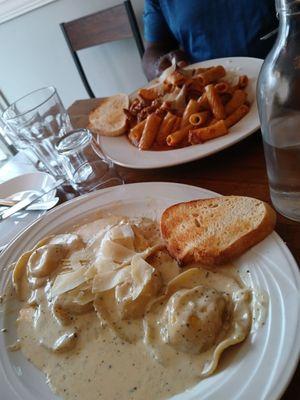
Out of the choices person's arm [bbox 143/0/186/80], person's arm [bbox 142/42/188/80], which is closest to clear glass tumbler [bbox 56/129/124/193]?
person's arm [bbox 142/42/188/80]

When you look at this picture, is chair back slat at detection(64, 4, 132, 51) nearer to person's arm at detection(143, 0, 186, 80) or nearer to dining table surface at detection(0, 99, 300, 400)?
person's arm at detection(143, 0, 186, 80)

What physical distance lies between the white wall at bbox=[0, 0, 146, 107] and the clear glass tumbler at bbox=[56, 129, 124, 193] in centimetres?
167

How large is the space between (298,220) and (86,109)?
3.63 feet

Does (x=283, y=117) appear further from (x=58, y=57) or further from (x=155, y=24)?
(x=58, y=57)

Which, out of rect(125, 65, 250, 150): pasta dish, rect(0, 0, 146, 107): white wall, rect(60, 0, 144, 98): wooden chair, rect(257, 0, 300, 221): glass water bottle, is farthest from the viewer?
rect(0, 0, 146, 107): white wall

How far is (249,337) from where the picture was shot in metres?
0.54

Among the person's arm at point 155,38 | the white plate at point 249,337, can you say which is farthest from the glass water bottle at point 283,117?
the person's arm at point 155,38

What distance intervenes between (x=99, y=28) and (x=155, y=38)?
0.45 metres

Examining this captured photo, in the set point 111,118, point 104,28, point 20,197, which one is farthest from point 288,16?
point 104,28

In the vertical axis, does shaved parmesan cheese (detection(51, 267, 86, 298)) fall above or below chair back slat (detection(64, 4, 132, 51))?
below

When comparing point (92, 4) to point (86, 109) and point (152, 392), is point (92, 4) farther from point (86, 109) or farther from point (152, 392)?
point (152, 392)

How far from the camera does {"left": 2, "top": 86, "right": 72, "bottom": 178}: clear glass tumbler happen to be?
111cm

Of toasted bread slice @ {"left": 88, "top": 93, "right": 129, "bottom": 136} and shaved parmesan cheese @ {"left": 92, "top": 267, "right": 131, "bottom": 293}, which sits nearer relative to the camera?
shaved parmesan cheese @ {"left": 92, "top": 267, "right": 131, "bottom": 293}

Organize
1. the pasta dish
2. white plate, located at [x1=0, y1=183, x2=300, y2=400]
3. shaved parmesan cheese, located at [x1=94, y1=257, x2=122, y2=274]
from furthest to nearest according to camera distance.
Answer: the pasta dish
shaved parmesan cheese, located at [x1=94, y1=257, x2=122, y2=274]
white plate, located at [x1=0, y1=183, x2=300, y2=400]
